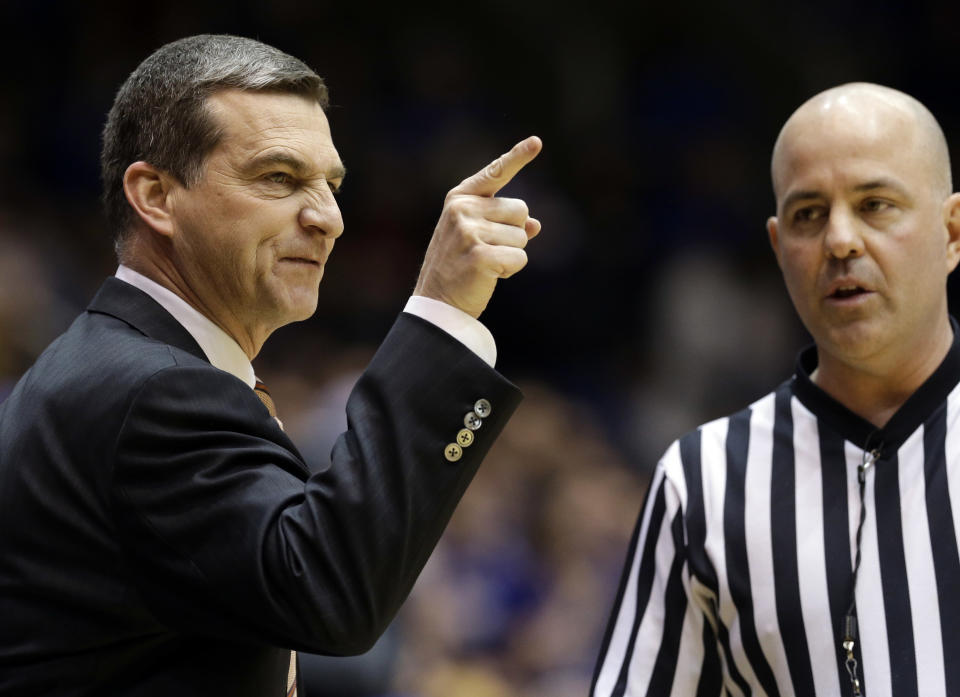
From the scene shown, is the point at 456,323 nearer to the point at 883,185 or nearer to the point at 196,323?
the point at 196,323

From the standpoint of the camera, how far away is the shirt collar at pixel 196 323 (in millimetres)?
1802

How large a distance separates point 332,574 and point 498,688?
124 inches

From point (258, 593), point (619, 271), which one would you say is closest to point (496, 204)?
point (258, 593)

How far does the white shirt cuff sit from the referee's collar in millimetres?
1029

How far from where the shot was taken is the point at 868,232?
7.52 ft

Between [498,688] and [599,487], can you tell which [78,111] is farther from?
[498,688]

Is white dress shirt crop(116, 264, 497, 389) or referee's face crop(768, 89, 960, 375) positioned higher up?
referee's face crop(768, 89, 960, 375)

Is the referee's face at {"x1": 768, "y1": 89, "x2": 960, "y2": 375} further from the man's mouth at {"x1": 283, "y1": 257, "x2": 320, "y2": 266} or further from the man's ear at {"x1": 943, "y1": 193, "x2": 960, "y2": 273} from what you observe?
the man's mouth at {"x1": 283, "y1": 257, "x2": 320, "y2": 266}

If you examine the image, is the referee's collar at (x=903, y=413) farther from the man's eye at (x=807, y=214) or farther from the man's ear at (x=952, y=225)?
the man's eye at (x=807, y=214)

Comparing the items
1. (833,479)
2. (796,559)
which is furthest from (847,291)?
(796,559)

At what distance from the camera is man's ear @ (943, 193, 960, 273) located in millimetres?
2385

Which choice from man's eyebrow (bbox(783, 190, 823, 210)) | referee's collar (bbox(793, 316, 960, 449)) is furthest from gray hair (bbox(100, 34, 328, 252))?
referee's collar (bbox(793, 316, 960, 449))

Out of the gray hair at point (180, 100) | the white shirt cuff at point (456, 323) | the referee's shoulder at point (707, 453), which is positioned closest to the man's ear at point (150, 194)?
the gray hair at point (180, 100)

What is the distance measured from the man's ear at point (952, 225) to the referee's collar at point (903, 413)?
16 cm
